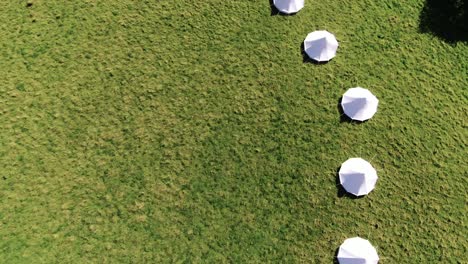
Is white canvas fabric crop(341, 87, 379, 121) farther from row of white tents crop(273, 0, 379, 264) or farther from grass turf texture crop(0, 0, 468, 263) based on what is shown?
grass turf texture crop(0, 0, 468, 263)

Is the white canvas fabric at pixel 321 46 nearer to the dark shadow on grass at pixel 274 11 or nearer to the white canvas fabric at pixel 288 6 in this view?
the white canvas fabric at pixel 288 6

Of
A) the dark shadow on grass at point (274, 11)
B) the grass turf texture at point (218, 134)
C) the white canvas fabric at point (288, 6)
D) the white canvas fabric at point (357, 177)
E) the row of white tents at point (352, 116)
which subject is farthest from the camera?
the dark shadow on grass at point (274, 11)

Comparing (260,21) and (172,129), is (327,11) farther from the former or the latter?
(172,129)

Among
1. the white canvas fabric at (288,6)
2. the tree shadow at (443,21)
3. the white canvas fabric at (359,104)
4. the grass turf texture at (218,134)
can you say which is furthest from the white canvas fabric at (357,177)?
the tree shadow at (443,21)

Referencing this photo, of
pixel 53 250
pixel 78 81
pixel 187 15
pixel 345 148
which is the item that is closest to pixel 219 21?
pixel 187 15

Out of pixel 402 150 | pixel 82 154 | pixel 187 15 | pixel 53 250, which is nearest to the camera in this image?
pixel 53 250
